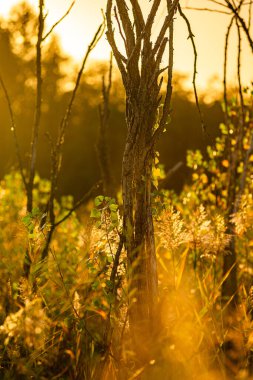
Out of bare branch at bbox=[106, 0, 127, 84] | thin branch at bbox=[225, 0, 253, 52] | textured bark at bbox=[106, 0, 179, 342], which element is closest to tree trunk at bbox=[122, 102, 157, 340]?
textured bark at bbox=[106, 0, 179, 342]

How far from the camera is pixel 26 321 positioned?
1751 millimetres

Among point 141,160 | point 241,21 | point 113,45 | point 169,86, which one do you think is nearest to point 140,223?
point 141,160

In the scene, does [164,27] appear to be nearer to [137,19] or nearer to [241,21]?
[137,19]

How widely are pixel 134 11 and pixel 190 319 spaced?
1587 mm

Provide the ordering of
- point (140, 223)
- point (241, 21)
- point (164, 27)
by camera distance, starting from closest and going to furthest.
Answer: point (140, 223) < point (164, 27) < point (241, 21)

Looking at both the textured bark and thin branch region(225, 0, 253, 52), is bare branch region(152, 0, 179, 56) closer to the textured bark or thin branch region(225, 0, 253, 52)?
the textured bark

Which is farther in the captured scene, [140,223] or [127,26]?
[127,26]

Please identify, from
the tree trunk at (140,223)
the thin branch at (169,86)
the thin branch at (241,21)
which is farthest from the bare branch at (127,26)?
the thin branch at (241,21)

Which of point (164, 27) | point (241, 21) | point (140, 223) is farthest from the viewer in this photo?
point (241, 21)

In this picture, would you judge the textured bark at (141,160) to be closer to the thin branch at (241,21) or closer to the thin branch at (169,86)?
the thin branch at (169,86)

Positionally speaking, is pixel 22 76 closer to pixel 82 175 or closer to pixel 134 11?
pixel 82 175

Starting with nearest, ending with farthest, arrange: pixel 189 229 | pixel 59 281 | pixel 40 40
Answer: pixel 59 281 → pixel 189 229 → pixel 40 40

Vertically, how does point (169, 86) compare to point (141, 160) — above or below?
→ above

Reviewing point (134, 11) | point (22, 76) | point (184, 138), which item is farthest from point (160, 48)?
point (22, 76)
